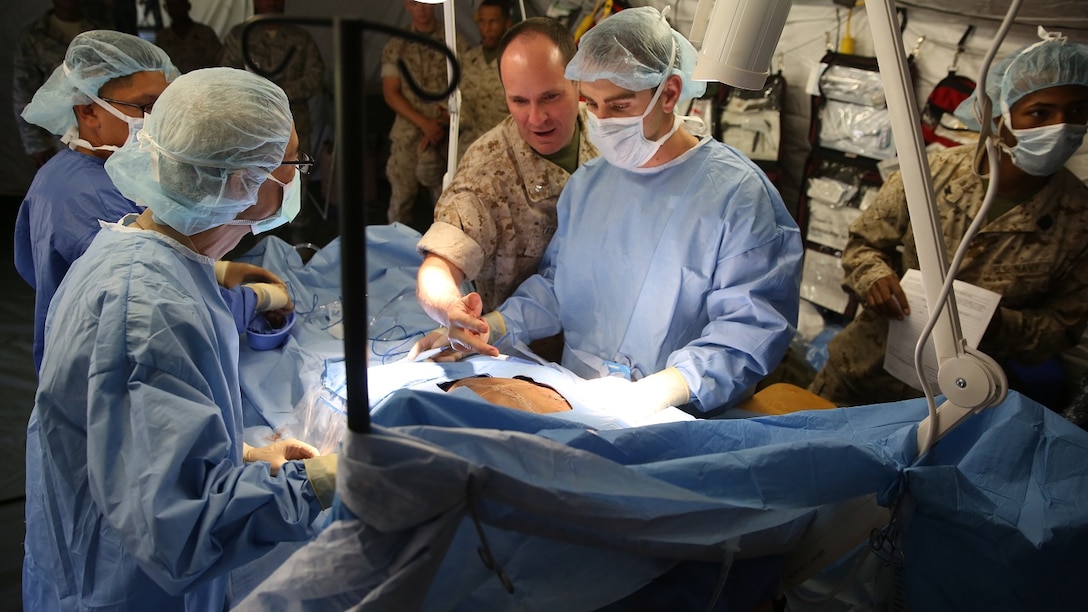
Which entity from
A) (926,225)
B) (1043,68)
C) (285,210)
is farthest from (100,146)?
(1043,68)

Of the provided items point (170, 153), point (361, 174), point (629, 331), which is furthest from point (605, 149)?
point (361, 174)

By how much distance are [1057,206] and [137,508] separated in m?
2.98

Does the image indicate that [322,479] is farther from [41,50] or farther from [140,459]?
[41,50]

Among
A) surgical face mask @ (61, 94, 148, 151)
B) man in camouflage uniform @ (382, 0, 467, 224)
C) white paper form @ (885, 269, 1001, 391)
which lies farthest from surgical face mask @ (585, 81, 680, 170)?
man in camouflage uniform @ (382, 0, 467, 224)

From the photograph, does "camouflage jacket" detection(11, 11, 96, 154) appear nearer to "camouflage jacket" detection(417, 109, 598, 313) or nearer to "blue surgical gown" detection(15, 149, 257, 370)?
"blue surgical gown" detection(15, 149, 257, 370)

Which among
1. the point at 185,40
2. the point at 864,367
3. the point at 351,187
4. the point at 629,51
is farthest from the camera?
the point at 185,40

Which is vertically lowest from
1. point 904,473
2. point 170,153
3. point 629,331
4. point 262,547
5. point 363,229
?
point 262,547

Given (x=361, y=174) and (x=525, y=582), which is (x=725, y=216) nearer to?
(x=525, y=582)

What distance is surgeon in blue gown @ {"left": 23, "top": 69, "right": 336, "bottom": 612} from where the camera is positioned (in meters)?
1.11

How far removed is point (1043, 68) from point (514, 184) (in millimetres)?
1789

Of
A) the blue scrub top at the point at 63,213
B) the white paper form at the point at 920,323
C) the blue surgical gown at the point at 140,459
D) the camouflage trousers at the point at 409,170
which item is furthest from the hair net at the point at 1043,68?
the camouflage trousers at the point at 409,170

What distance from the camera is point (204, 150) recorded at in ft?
4.37

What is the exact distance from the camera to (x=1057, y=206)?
8.23 feet

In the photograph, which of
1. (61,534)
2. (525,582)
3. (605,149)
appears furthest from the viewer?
(605,149)
